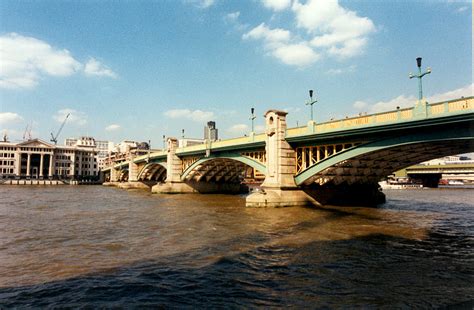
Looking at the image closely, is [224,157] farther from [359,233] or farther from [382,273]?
[382,273]

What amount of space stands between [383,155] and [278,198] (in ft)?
35.9

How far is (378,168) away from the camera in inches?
1411

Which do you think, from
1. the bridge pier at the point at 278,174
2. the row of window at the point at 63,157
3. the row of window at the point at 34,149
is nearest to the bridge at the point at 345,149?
the bridge pier at the point at 278,174

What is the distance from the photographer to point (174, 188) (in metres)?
61.8

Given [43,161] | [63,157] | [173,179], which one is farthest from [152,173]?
[63,157]

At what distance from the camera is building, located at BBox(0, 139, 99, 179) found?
5290 inches

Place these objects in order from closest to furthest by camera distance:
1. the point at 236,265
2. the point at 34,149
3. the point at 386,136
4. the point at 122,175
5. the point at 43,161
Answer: the point at 236,265 < the point at 386,136 < the point at 122,175 < the point at 34,149 < the point at 43,161

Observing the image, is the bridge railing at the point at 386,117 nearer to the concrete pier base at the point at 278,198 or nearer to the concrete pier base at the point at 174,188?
the concrete pier base at the point at 278,198

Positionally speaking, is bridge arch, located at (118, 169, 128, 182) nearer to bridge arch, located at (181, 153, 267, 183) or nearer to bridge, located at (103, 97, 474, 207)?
bridge arch, located at (181, 153, 267, 183)

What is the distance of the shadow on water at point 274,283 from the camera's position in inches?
348

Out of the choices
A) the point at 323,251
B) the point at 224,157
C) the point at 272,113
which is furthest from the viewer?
the point at 224,157

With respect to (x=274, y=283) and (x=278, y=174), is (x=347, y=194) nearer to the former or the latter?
(x=278, y=174)

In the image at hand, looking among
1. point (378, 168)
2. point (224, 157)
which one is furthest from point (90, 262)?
point (224, 157)

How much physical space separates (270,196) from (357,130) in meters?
11.0
